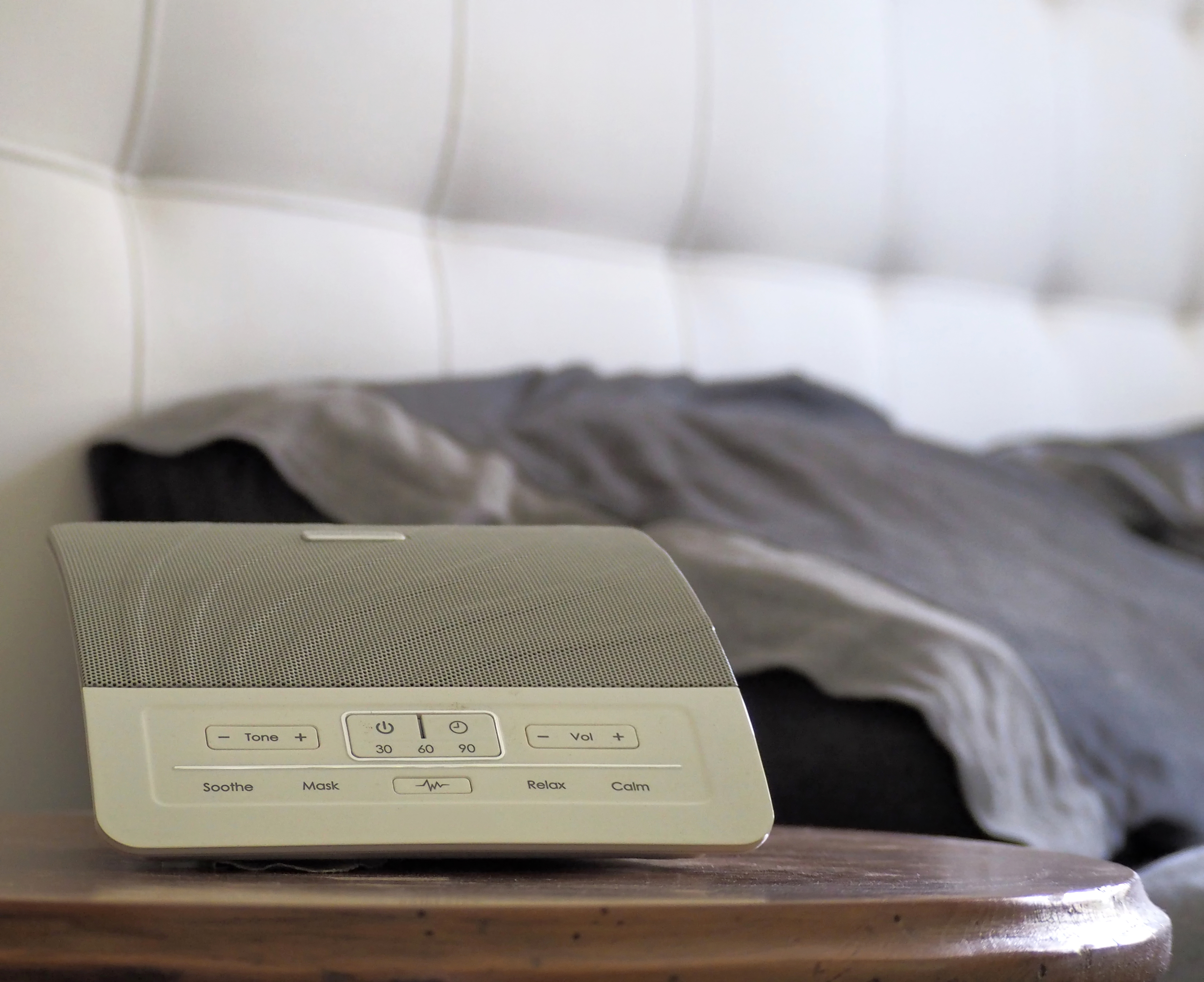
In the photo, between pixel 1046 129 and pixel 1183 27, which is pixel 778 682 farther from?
pixel 1183 27

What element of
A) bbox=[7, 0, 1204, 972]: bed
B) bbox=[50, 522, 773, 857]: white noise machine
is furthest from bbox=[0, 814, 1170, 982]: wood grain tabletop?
bbox=[7, 0, 1204, 972]: bed

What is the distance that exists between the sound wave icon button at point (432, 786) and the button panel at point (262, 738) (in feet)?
0.09

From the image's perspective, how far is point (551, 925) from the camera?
272mm

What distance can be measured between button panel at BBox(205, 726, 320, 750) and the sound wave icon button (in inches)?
1.0

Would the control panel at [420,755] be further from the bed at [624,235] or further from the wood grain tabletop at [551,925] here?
the bed at [624,235]

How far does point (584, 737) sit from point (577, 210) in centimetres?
92

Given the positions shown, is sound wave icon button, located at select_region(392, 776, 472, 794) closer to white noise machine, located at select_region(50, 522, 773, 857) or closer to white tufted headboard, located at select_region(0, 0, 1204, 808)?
white noise machine, located at select_region(50, 522, 773, 857)

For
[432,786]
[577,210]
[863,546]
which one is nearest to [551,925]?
[432,786]

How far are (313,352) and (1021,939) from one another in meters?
0.82

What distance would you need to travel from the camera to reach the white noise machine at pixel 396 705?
0.34m

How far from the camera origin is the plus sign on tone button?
0.37 m

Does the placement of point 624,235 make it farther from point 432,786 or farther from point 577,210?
point 432,786

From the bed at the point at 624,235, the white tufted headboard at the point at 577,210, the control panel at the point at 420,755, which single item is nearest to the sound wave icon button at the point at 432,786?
the control panel at the point at 420,755

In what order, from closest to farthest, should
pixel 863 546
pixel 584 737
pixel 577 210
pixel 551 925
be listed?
pixel 551 925
pixel 584 737
pixel 863 546
pixel 577 210
